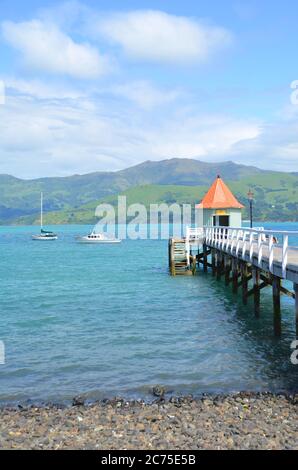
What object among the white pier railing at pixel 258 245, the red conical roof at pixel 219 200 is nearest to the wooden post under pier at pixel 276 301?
the white pier railing at pixel 258 245

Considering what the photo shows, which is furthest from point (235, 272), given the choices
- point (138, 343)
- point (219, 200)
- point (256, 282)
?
point (219, 200)

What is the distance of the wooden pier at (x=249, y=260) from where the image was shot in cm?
1673

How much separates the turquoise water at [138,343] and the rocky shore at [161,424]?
1.11 meters

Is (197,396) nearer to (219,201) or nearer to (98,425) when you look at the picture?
(98,425)

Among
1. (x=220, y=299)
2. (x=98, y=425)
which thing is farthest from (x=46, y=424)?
(x=220, y=299)

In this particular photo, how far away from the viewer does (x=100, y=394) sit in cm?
1370

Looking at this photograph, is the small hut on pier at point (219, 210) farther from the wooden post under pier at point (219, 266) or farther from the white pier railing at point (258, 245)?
the wooden post under pier at point (219, 266)

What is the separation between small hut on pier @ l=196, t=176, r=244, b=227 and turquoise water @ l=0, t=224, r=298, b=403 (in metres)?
9.91

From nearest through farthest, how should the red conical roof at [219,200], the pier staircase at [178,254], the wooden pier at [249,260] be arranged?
1. the wooden pier at [249,260]
2. the pier staircase at [178,254]
3. the red conical roof at [219,200]

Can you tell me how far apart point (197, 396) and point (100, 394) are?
2.50 m

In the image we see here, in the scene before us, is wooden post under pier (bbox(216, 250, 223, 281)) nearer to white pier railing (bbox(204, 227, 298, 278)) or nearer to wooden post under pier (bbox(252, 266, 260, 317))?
white pier railing (bbox(204, 227, 298, 278))
